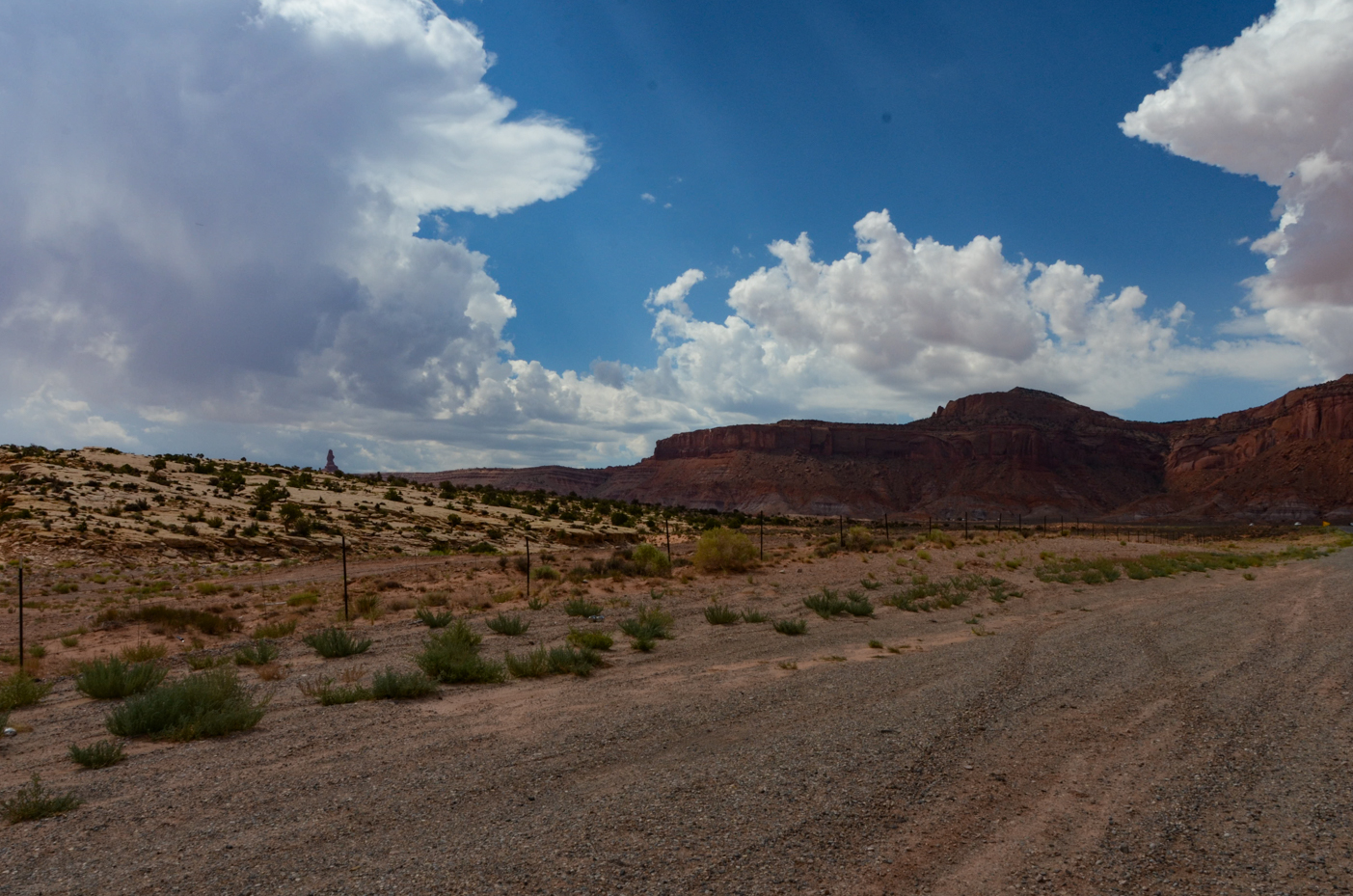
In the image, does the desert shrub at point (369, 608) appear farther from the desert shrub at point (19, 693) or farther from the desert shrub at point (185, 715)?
the desert shrub at point (185, 715)

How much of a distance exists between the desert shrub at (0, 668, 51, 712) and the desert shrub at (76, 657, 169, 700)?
18.0 inches

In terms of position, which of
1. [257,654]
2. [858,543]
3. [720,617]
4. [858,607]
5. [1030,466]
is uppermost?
[1030,466]

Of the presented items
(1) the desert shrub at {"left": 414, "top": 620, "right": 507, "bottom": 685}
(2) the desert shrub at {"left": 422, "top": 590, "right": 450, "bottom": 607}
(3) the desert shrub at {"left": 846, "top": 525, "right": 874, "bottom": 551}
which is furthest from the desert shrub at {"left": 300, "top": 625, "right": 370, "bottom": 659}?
(3) the desert shrub at {"left": 846, "top": 525, "right": 874, "bottom": 551}

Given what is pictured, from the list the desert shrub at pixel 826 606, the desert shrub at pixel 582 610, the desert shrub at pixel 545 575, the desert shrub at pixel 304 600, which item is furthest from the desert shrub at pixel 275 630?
the desert shrub at pixel 826 606

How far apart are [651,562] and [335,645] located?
16107 mm

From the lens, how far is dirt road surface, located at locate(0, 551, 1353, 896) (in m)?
4.87

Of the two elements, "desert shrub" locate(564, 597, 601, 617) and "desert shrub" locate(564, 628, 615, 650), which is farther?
"desert shrub" locate(564, 597, 601, 617)

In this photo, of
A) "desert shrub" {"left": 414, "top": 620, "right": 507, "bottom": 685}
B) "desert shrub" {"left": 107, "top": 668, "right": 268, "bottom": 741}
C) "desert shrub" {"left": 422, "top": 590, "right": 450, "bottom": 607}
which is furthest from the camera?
"desert shrub" {"left": 422, "top": 590, "right": 450, "bottom": 607}

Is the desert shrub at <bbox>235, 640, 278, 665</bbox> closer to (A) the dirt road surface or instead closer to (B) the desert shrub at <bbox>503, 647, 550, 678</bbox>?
(A) the dirt road surface

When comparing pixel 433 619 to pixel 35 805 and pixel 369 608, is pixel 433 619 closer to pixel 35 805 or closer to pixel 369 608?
pixel 369 608

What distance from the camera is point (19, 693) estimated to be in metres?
10.2

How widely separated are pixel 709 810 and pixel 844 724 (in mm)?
2865

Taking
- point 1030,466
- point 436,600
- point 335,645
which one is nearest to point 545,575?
point 436,600

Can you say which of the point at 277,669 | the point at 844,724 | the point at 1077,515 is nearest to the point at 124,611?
the point at 277,669
